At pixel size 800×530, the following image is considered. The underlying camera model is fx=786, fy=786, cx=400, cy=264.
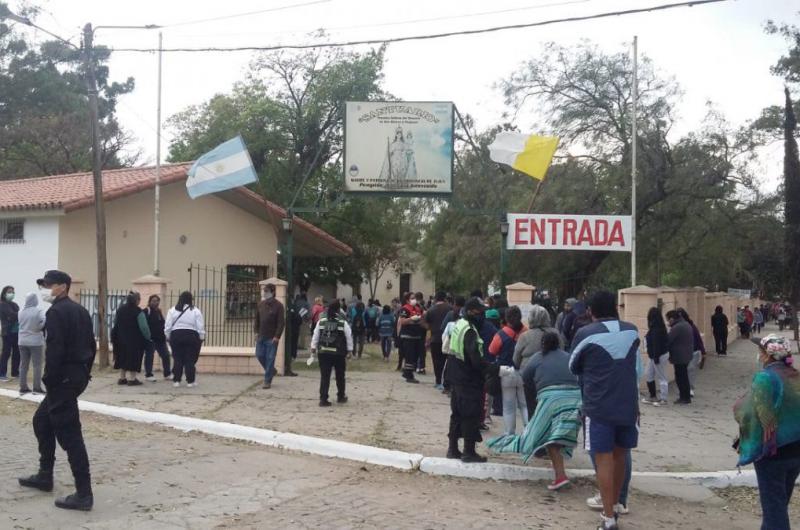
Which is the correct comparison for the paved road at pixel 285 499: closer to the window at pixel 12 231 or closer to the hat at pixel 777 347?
the hat at pixel 777 347

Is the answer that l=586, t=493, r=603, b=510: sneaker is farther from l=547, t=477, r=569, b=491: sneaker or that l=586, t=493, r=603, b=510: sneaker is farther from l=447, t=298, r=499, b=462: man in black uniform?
l=447, t=298, r=499, b=462: man in black uniform

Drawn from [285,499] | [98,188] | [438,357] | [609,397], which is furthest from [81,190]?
[609,397]

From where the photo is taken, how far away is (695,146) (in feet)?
70.8

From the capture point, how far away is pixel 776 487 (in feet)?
17.2

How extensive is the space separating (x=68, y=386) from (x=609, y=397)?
4180mm

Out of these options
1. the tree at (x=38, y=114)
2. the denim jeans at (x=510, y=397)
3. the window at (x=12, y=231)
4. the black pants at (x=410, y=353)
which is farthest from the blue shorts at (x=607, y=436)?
the tree at (x=38, y=114)

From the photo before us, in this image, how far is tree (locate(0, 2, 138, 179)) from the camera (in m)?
35.6

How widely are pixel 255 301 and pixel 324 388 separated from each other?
7192 millimetres

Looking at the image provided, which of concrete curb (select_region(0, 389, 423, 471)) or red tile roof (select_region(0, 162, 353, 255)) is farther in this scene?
red tile roof (select_region(0, 162, 353, 255))

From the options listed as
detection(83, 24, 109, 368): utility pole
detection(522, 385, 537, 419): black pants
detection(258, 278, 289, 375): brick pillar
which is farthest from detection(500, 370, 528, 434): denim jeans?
detection(83, 24, 109, 368): utility pole

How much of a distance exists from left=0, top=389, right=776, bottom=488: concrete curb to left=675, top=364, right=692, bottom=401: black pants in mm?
4927

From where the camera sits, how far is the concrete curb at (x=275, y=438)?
26.8ft

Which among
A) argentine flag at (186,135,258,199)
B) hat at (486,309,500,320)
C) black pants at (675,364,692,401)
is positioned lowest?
black pants at (675,364,692,401)

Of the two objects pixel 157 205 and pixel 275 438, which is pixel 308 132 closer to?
pixel 157 205
